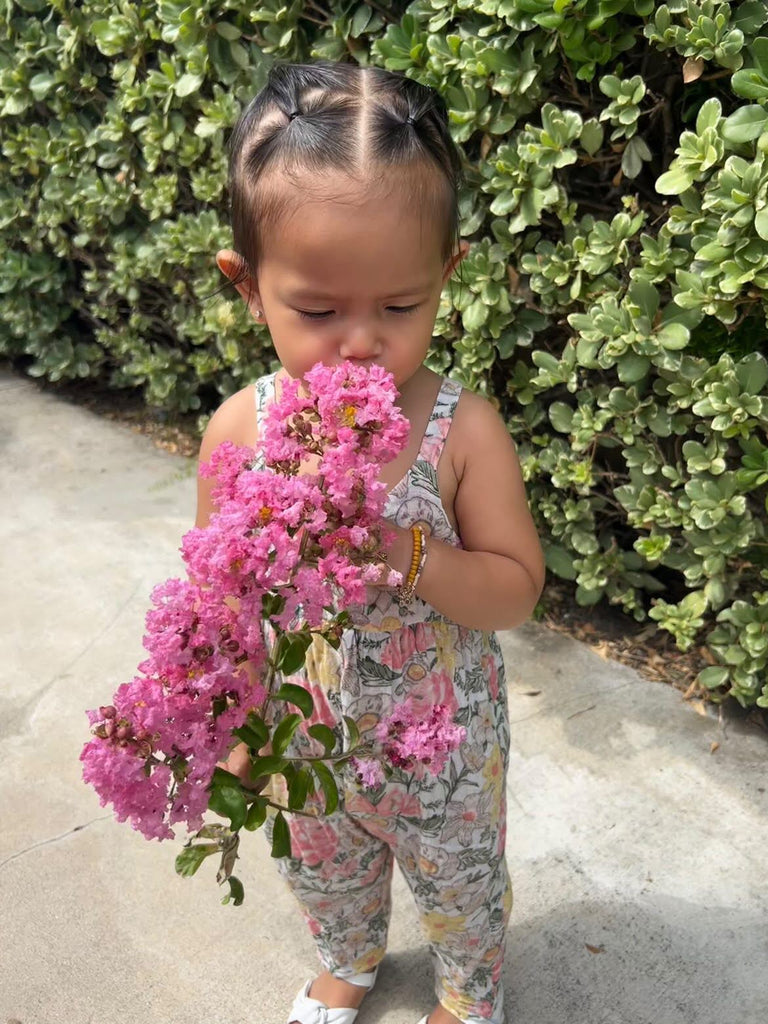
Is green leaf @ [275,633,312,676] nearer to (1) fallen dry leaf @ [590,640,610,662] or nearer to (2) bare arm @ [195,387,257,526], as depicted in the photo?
(2) bare arm @ [195,387,257,526]

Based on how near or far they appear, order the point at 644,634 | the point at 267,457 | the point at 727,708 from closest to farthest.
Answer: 1. the point at 267,457
2. the point at 727,708
3. the point at 644,634

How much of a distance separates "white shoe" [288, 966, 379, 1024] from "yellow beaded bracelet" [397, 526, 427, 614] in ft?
3.35

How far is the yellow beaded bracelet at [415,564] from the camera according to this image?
4.35 feet

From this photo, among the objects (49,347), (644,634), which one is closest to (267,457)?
(644,634)

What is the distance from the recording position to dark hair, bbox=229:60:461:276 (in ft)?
4.25

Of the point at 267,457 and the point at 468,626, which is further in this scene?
the point at 468,626

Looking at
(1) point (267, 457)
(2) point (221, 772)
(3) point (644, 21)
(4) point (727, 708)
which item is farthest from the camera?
(4) point (727, 708)

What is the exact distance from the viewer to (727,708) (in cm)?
269

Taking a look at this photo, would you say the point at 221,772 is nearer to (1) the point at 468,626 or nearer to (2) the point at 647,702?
(1) the point at 468,626

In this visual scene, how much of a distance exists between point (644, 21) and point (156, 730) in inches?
76.6

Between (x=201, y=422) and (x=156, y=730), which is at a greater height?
(x=156, y=730)

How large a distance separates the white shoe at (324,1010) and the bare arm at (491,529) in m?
0.92

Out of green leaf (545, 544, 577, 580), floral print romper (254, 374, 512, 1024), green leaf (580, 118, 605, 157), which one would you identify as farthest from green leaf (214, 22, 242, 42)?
floral print romper (254, 374, 512, 1024)

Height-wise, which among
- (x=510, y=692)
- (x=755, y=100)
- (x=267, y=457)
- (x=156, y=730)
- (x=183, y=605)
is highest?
(x=755, y=100)
